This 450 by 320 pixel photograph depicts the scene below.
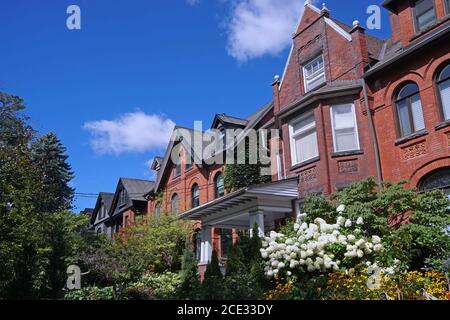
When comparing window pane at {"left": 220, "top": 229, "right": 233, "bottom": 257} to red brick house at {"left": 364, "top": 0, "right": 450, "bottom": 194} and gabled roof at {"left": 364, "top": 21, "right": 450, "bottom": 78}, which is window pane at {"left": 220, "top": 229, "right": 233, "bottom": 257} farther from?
gabled roof at {"left": 364, "top": 21, "right": 450, "bottom": 78}

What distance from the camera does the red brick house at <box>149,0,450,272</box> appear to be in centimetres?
1326

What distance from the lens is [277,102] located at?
1948cm

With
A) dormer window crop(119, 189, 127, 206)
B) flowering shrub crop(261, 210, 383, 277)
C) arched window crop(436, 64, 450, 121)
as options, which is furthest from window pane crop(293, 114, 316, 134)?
dormer window crop(119, 189, 127, 206)

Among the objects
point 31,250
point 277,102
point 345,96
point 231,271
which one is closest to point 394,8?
point 345,96

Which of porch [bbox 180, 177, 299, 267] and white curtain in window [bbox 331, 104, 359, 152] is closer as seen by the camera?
white curtain in window [bbox 331, 104, 359, 152]

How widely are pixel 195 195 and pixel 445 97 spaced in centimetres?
1658

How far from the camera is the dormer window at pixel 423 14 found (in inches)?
564

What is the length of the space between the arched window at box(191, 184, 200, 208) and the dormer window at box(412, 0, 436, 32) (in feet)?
50.9

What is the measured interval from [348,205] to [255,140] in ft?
27.3

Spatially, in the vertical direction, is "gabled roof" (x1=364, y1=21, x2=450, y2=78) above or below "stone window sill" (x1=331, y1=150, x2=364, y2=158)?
above

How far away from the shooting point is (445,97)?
42.6 ft

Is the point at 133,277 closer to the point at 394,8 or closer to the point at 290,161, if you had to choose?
the point at 290,161

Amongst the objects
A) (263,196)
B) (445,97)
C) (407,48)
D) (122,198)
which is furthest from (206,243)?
(122,198)

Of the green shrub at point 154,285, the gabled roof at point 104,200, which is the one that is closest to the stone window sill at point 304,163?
the green shrub at point 154,285
